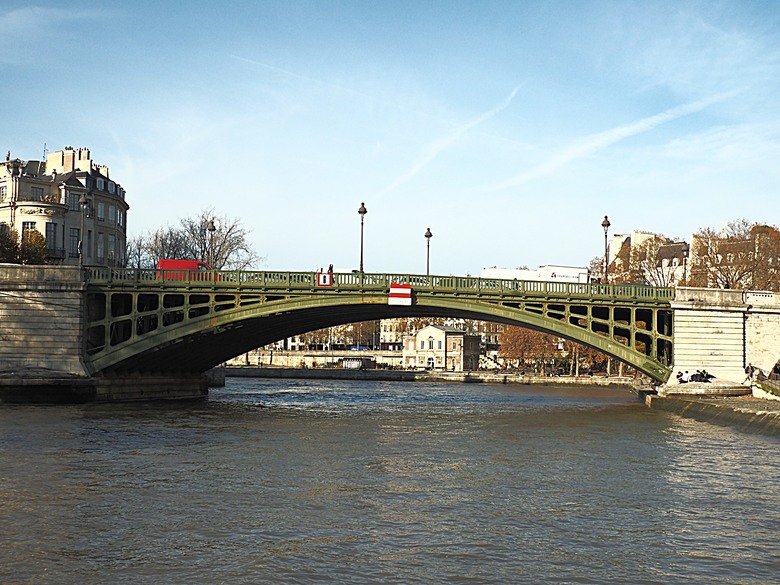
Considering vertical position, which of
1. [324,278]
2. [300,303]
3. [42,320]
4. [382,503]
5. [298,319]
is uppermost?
[324,278]

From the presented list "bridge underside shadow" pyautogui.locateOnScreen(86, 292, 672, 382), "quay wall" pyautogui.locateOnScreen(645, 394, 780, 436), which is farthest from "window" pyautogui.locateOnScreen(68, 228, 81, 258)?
"quay wall" pyautogui.locateOnScreen(645, 394, 780, 436)

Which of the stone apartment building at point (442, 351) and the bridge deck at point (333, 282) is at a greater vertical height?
the bridge deck at point (333, 282)

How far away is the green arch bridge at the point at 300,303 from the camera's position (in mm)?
52625

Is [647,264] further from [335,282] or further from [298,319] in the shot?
[335,282]

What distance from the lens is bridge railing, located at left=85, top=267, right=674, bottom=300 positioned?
174ft

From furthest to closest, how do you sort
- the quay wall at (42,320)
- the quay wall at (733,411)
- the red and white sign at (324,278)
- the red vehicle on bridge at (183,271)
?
the red vehicle on bridge at (183,271)
the red and white sign at (324,278)
the quay wall at (42,320)
the quay wall at (733,411)

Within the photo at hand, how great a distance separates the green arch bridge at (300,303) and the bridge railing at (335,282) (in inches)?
A: 2.2

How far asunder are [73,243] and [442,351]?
71956 millimetres

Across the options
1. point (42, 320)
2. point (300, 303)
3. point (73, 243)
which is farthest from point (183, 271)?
point (73, 243)

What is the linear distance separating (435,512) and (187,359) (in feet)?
135

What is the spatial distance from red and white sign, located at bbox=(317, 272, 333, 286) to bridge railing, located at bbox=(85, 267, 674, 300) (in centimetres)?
14

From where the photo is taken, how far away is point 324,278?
52.5 metres

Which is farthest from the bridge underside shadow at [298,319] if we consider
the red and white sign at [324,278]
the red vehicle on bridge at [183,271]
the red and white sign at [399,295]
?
the red vehicle on bridge at [183,271]

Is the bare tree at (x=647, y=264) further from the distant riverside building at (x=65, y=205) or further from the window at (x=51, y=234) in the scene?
the window at (x=51, y=234)
